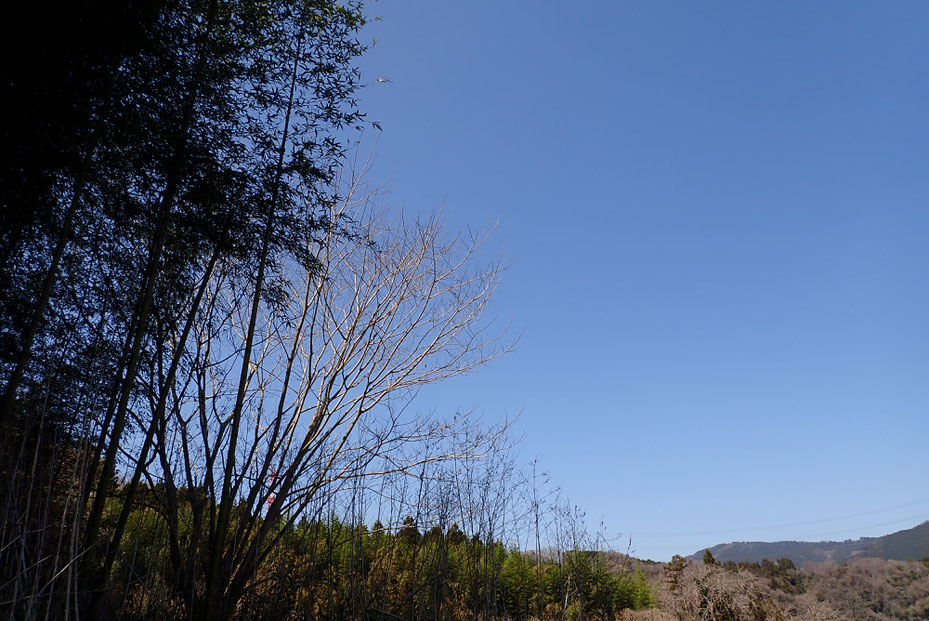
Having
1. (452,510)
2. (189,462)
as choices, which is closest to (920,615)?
(452,510)

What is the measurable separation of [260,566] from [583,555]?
117 inches

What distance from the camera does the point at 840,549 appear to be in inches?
910

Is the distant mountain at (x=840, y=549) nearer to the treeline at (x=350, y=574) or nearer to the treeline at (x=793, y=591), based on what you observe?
the treeline at (x=793, y=591)

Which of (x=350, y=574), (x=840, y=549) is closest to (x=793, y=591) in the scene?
(x=350, y=574)

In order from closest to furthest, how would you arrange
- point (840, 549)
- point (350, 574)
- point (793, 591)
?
point (350, 574) → point (793, 591) → point (840, 549)

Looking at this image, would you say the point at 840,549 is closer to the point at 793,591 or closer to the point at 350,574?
the point at 793,591

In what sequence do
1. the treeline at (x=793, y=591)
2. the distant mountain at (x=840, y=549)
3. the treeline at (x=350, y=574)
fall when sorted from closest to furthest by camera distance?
the treeline at (x=350, y=574) < the treeline at (x=793, y=591) < the distant mountain at (x=840, y=549)

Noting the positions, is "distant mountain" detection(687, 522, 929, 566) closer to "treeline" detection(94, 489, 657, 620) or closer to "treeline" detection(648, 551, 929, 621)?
"treeline" detection(648, 551, 929, 621)

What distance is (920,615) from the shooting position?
979 cm

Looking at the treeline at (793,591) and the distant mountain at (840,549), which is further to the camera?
the distant mountain at (840,549)

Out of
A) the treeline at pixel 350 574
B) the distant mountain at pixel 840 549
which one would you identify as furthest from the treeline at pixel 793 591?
the treeline at pixel 350 574

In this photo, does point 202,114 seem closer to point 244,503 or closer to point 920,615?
point 244,503

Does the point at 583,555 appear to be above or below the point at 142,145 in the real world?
below

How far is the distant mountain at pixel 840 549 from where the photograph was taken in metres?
15.4
